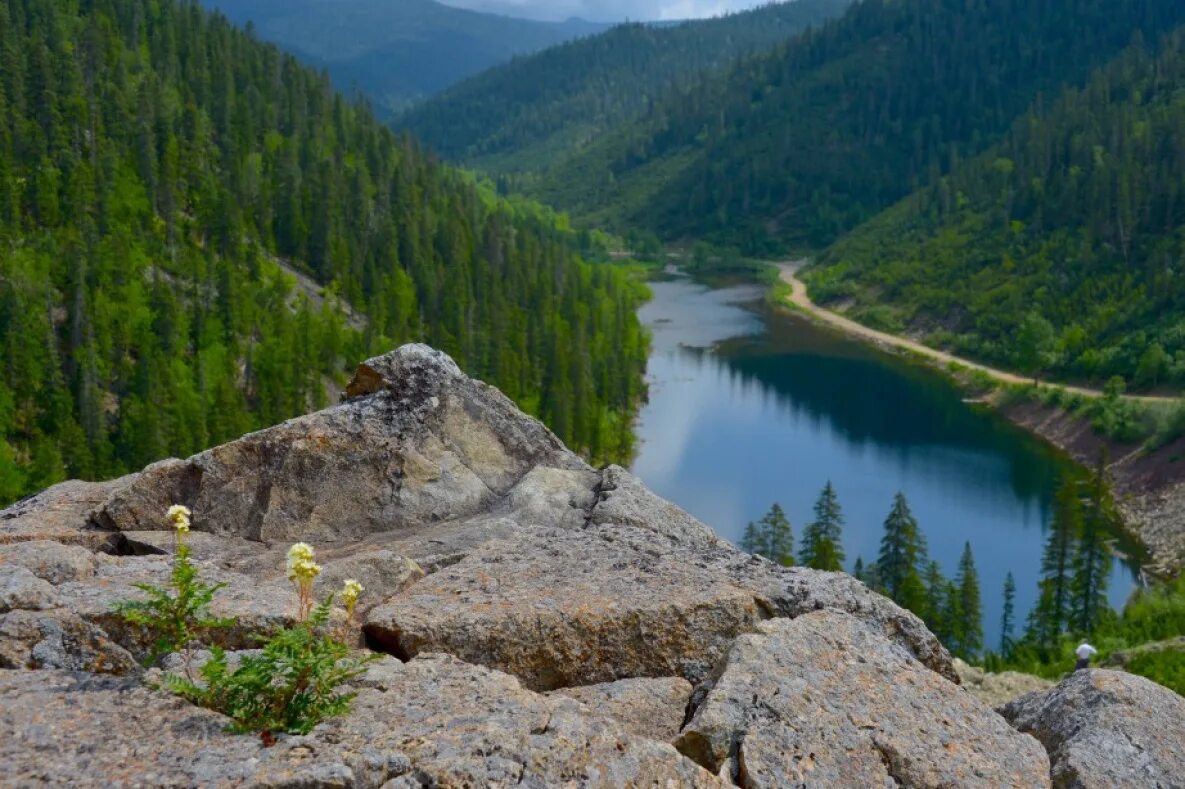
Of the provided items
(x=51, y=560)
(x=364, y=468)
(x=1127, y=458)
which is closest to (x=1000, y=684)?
(x=364, y=468)

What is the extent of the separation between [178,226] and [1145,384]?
94.0m

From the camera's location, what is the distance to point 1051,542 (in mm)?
59312

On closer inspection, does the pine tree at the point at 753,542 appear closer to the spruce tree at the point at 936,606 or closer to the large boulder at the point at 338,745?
the spruce tree at the point at 936,606

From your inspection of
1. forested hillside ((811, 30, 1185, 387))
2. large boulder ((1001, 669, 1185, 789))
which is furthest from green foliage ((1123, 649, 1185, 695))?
forested hillside ((811, 30, 1185, 387))

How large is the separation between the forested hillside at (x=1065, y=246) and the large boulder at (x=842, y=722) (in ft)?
342

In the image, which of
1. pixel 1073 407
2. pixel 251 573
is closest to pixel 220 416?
pixel 251 573

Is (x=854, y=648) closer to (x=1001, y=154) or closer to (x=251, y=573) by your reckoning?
(x=251, y=573)

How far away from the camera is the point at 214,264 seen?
327 ft

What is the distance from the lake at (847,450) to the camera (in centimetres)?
7394

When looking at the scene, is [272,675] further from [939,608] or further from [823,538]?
[823,538]

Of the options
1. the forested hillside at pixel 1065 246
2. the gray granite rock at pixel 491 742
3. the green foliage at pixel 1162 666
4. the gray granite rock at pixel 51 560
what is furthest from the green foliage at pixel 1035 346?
the gray granite rock at pixel 491 742

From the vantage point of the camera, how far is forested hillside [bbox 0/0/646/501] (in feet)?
254

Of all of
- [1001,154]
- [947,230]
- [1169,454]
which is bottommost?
[1169,454]

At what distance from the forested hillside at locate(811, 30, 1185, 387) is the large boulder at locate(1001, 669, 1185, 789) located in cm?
10206
